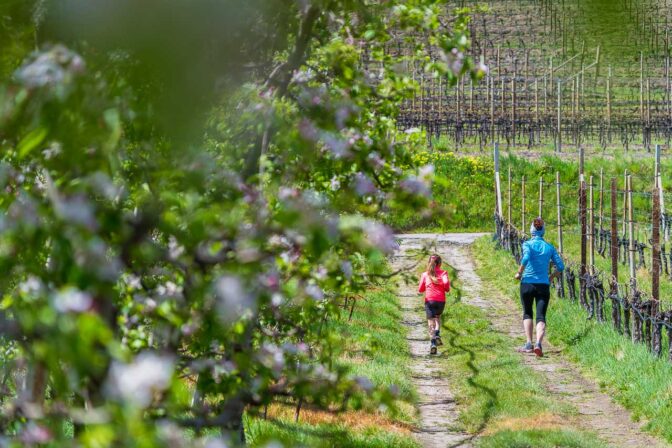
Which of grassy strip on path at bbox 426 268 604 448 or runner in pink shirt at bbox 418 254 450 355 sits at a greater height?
runner in pink shirt at bbox 418 254 450 355

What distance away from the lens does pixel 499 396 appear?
34.0 ft

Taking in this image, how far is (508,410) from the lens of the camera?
9.70 meters

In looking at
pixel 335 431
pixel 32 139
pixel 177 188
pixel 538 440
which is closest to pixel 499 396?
pixel 538 440

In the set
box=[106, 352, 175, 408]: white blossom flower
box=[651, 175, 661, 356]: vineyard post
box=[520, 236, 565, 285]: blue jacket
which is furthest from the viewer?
box=[520, 236, 565, 285]: blue jacket

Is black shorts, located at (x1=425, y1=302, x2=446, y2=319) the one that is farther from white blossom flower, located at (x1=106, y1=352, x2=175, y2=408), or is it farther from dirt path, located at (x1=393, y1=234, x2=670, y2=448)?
white blossom flower, located at (x1=106, y1=352, x2=175, y2=408)

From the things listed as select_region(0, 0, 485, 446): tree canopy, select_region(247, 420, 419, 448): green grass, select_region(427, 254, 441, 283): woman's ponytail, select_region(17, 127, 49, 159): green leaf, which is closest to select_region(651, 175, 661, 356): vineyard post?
select_region(427, 254, 441, 283): woman's ponytail

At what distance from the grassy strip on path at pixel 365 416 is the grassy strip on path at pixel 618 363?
2.05 meters

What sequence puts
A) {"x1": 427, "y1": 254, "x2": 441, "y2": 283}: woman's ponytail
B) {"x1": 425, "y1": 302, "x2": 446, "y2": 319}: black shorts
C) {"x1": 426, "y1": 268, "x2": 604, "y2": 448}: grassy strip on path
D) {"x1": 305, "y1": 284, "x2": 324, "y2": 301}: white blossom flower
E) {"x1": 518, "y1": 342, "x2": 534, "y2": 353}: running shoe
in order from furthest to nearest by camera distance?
1. {"x1": 425, "y1": 302, "x2": 446, "y2": 319}: black shorts
2. {"x1": 427, "y1": 254, "x2": 441, "y2": 283}: woman's ponytail
3. {"x1": 518, "y1": 342, "x2": 534, "y2": 353}: running shoe
4. {"x1": 426, "y1": 268, "x2": 604, "y2": 448}: grassy strip on path
5. {"x1": 305, "y1": 284, "x2": 324, "y2": 301}: white blossom flower

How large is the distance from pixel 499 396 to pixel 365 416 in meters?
1.82

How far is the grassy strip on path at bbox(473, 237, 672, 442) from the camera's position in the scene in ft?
31.7

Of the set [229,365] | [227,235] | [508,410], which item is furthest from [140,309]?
[508,410]

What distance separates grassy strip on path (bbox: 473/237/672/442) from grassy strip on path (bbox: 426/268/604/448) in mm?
662

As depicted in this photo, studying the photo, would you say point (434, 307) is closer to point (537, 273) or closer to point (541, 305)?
point (541, 305)

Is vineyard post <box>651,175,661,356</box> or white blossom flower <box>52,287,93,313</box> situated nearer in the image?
white blossom flower <box>52,287,93,313</box>
